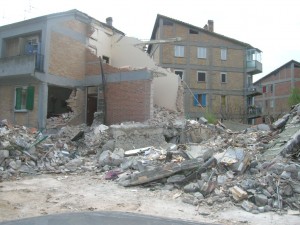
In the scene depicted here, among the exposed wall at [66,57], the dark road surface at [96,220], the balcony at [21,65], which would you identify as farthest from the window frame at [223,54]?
the dark road surface at [96,220]

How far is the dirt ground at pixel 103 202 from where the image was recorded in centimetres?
693

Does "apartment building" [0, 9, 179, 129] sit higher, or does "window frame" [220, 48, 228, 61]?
"window frame" [220, 48, 228, 61]

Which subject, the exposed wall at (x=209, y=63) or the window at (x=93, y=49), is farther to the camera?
the exposed wall at (x=209, y=63)

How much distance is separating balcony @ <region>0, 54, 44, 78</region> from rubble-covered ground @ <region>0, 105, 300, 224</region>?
3741 mm

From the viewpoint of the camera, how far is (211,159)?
981 centimetres

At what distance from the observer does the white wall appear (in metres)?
20.1

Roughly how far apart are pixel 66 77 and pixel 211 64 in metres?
21.6

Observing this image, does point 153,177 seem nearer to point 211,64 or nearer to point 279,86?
point 211,64

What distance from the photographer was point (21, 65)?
705 inches

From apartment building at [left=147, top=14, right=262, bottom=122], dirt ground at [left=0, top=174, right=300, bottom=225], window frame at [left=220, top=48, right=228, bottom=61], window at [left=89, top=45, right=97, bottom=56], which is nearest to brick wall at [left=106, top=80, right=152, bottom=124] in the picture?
window at [left=89, top=45, right=97, bottom=56]

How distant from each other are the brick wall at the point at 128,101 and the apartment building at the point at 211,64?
17.7m

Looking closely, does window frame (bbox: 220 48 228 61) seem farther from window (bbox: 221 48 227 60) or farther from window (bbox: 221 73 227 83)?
window (bbox: 221 73 227 83)

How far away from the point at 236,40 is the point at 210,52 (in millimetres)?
3252

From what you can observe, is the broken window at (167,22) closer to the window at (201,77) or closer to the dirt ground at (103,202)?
the window at (201,77)
